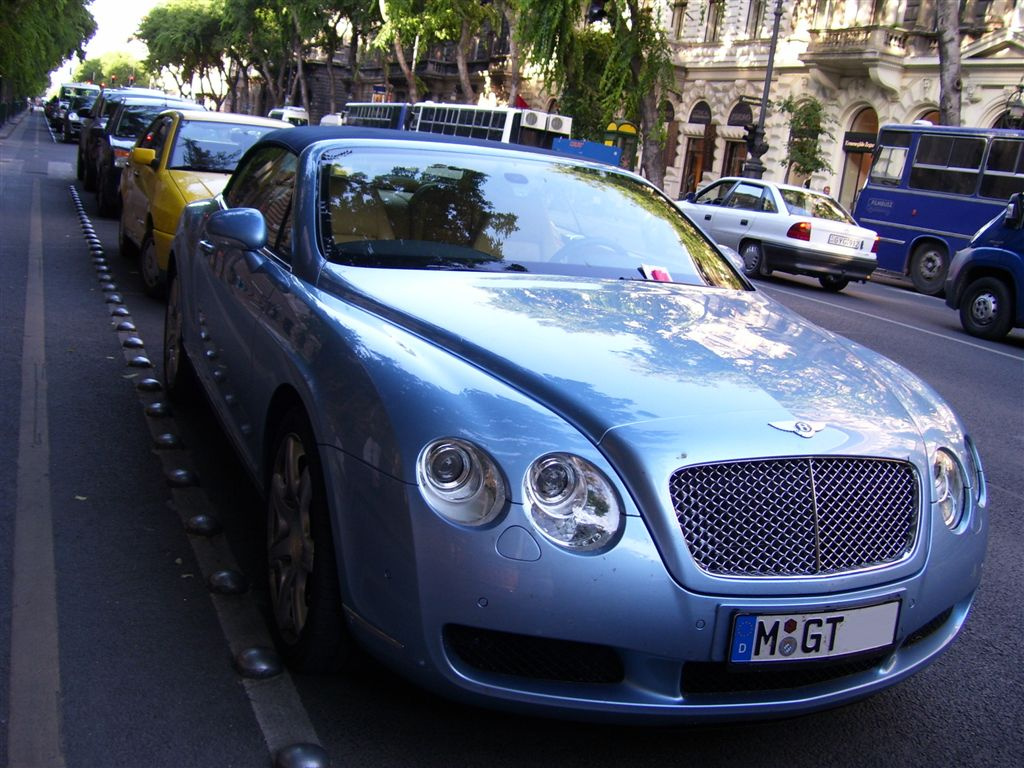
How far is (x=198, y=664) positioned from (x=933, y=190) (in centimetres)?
2042

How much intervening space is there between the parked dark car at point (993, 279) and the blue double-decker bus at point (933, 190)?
20.1ft

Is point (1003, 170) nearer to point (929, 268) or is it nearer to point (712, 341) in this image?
point (929, 268)

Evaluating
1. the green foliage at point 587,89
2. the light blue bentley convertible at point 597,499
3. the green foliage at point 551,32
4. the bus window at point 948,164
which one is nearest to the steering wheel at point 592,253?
the light blue bentley convertible at point 597,499

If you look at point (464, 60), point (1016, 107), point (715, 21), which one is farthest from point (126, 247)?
point (715, 21)

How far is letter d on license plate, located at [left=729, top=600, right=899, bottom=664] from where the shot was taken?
256cm

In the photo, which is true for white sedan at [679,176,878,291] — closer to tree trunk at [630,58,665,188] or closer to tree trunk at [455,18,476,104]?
tree trunk at [630,58,665,188]

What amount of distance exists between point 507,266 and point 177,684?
5.81 feet

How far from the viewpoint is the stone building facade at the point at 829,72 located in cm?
2881

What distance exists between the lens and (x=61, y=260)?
36.3ft

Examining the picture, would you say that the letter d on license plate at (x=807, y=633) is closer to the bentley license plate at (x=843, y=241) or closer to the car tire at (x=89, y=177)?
the bentley license plate at (x=843, y=241)

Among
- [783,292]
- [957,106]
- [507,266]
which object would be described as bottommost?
[783,292]

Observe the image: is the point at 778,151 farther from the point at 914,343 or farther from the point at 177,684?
the point at 177,684

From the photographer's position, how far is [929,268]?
2112 centimetres

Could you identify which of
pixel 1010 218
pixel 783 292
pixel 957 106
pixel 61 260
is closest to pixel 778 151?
pixel 957 106
